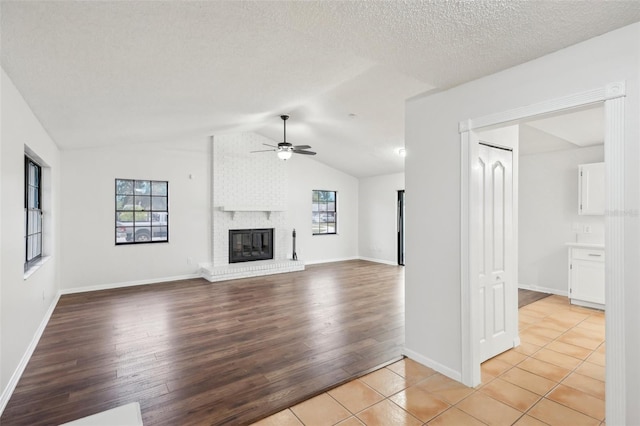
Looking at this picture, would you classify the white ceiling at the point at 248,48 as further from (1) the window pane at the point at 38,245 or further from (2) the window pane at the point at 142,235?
(2) the window pane at the point at 142,235

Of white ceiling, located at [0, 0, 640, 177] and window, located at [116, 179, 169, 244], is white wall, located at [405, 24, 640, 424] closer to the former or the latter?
white ceiling, located at [0, 0, 640, 177]

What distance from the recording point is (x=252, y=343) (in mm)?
3520

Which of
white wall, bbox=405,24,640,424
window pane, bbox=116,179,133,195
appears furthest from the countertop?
window pane, bbox=116,179,133,195

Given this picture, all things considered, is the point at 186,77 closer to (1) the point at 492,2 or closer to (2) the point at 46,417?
(1) the point at 492,2

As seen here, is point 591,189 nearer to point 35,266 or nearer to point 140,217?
point 35,266

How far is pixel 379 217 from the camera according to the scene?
9.02 m

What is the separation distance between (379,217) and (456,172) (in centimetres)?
632

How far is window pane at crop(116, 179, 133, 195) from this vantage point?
6.14 meters

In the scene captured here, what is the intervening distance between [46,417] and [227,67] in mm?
3008

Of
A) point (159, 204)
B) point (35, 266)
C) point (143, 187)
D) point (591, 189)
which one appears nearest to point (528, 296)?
point (591, 189)

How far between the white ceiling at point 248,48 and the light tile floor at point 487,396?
2.46 metres

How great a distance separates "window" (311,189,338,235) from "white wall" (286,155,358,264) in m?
0.13

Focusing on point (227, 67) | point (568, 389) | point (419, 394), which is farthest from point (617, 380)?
point (227, 67)

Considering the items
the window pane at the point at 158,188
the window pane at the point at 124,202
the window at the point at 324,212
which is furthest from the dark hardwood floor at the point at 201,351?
the window at the point at 324,212
